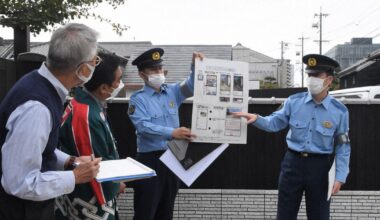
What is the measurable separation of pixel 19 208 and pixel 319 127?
2510mm

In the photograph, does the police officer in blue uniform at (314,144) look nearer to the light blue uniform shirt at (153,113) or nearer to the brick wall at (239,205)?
the light blue uniform shirt at (153,113)

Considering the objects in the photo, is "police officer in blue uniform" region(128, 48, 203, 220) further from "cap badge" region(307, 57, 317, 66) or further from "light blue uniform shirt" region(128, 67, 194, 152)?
"cap badge" region(307, 57, 317, 66)

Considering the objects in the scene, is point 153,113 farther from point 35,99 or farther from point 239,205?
point 239,205

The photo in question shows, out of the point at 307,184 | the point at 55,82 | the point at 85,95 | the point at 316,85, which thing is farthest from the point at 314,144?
the point at 55,82

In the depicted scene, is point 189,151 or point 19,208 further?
point 189,151

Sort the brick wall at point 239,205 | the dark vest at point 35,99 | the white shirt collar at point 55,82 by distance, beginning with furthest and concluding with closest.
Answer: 1. the brick wall at point 239,205
2. the white shirt collar at point 55,82
3. the dark vest at point 35,99

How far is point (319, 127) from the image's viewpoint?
3.68 metres

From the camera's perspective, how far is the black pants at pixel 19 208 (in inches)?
75.9

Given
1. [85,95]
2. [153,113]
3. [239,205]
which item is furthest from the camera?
[239,205]

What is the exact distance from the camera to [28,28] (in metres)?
5.39

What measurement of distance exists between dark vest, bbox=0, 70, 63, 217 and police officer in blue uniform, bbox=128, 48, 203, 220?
1.48m

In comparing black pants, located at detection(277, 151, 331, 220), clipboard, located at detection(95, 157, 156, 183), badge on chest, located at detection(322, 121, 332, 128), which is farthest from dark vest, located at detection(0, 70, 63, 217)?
badge on chest, located at detection(322, 121, 332, 128)

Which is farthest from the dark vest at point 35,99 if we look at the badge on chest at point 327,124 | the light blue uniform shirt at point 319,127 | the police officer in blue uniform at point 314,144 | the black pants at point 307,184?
the badge on chest at point 327,124

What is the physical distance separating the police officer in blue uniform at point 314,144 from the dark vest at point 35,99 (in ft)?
6.32
